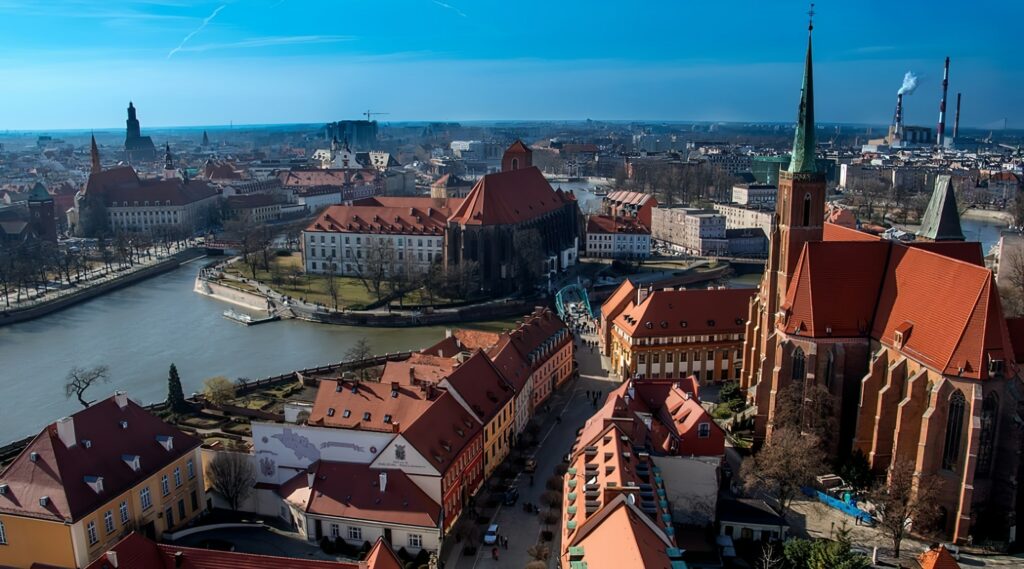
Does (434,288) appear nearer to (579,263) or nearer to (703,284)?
(579,263)

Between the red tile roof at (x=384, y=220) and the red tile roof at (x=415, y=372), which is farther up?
the red tile roof at (x=384, y=220)

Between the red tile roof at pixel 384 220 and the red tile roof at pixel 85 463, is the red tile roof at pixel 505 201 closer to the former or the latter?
the red tile roof at pixel 384 220

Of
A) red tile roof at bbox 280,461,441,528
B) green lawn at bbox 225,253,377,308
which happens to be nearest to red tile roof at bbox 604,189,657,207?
green lawn at bbox 225,253,377,308

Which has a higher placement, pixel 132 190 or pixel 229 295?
pixel 132 190

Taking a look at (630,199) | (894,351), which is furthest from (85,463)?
(630,199)

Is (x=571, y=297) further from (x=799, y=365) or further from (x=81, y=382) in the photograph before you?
(x=81, y=382)

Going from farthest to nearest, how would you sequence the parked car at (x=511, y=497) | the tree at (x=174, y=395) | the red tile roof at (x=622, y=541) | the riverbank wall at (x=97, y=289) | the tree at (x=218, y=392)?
the riverbank wall at (x=97, y=289), the tree at (x=218, y=392), the tree at (x=174, y=395), the parked car at (x=511, y=497), the red tile roof at (x=622, y=541)

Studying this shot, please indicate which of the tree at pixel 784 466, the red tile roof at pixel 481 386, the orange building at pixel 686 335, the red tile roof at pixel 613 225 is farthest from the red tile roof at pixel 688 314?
the red tile roof at pixel 613 225
